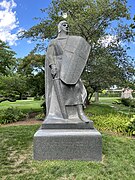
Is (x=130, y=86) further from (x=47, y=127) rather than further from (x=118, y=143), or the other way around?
(x=47, y=127)

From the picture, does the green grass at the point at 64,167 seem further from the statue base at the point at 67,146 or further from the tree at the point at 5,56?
the tree at the point at 5,56

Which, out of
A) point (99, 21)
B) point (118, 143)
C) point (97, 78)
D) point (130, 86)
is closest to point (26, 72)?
point (97, 78)

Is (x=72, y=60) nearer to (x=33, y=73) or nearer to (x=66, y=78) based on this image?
(x=66, y=78)

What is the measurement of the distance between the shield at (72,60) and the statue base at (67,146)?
107 centimetres

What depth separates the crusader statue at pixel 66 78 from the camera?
4.14m

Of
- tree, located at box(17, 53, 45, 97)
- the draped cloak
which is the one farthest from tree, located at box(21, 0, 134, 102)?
the draped cloak

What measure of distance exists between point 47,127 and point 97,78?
26.2 feet

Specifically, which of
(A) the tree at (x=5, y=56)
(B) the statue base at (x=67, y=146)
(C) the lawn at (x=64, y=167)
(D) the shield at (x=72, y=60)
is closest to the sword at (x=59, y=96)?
(D) the shield at (x=72, y=60)

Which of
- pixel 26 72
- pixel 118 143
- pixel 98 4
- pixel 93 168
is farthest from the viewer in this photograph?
pixel 26 72

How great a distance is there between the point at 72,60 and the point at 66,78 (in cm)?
37

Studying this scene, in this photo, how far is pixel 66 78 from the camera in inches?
163

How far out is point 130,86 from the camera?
40.5 feet

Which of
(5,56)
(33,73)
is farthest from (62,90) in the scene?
(33,73)

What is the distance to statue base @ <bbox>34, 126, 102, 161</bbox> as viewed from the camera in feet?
12.1
